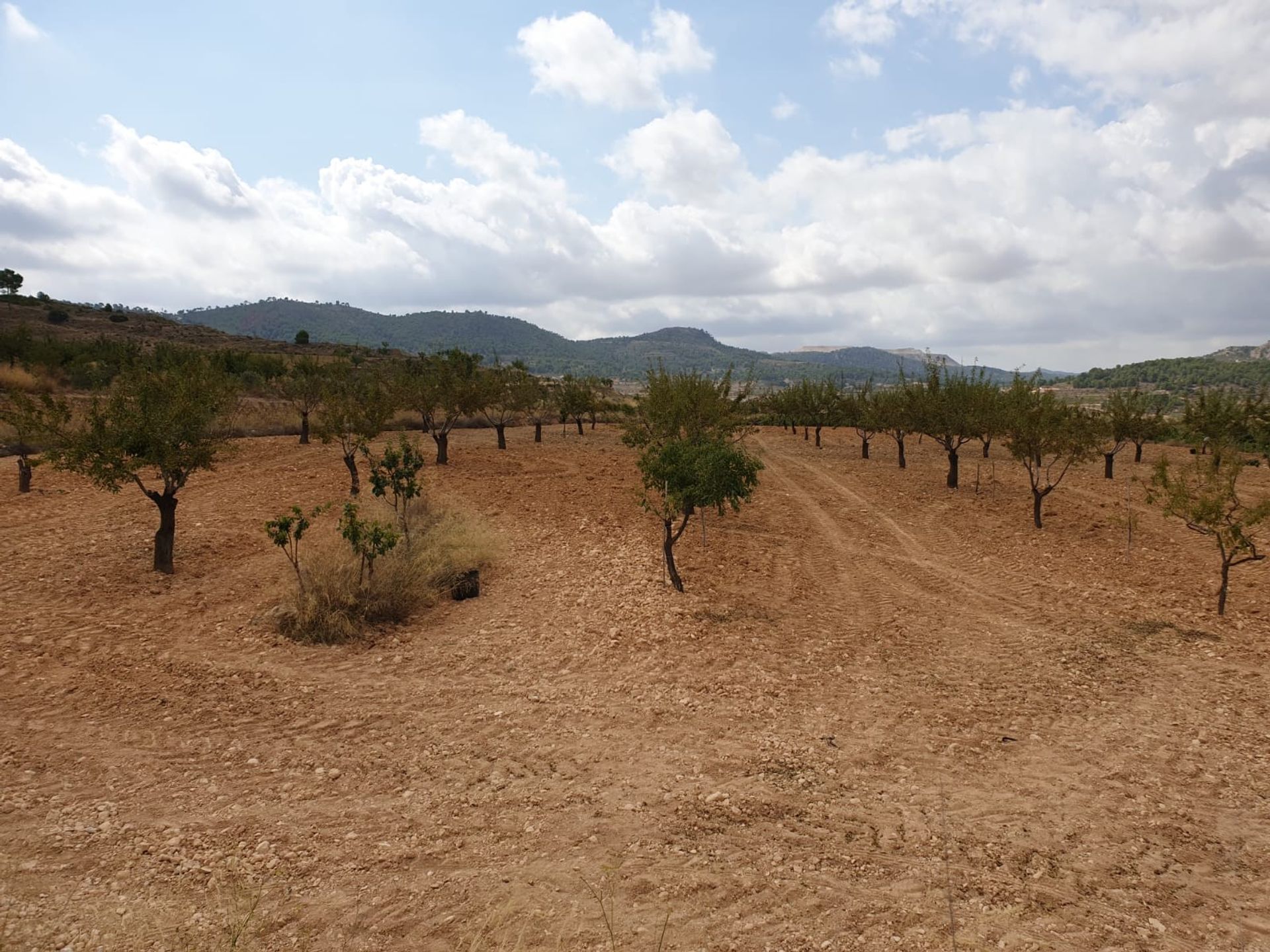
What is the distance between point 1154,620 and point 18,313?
9702cm

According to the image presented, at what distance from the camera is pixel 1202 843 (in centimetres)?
689

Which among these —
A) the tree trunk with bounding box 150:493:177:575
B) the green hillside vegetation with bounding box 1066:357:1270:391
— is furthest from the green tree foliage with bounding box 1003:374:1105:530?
the green hillside vegetation with bounding box 1066:357:1270:391

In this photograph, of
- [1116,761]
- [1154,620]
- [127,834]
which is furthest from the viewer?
[1154,620]

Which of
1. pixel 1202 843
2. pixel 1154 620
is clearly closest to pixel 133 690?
pixel 1202 843

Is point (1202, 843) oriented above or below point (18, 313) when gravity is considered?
below

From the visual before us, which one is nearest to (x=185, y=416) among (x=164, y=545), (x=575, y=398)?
(x=164, y=545)

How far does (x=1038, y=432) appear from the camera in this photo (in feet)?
70.8

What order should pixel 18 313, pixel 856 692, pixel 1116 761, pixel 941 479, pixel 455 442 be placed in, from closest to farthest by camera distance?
1. pixel 1116 761
2. pixel 856 692
3. pixel 941 479
4. pixel 455 442
5. pixel 18 313

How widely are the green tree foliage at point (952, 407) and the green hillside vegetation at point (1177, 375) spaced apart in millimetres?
121310

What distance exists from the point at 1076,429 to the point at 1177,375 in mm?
157093

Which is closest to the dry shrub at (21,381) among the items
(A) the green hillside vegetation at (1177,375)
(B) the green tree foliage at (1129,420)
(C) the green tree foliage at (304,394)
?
(C) the green tree foliage at (304,394)

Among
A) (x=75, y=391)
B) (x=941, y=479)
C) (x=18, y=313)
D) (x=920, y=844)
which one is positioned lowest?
(x=920, y=844)

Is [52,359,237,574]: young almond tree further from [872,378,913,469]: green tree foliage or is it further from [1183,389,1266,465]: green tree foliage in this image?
[1183,389,1266,465]: green tree foliage

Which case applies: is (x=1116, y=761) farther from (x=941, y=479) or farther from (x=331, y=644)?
(x=941, y=479)
